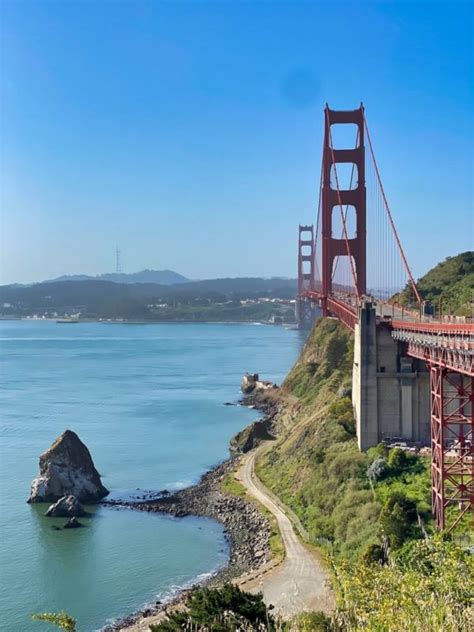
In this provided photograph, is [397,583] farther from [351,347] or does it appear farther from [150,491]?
[351,347]

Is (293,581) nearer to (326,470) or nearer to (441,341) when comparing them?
(326,470)

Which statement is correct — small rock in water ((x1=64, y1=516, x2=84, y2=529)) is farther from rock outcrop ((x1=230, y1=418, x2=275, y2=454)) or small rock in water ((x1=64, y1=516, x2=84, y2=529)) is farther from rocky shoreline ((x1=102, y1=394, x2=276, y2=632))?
rock outcrop ((x1=230, y1=418, x2=275, y2=454))

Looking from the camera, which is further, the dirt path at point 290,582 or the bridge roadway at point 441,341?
the dirt path at point 290,582

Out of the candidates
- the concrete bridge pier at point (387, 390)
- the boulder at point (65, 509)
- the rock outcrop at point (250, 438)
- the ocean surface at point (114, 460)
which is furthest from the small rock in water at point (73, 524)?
the rock outcrop at point (250, 438)

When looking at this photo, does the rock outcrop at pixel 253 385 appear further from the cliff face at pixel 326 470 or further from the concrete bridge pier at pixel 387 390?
the concrete bridge pier at pixel 387 390

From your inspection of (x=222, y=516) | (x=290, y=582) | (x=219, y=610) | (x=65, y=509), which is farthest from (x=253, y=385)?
(x=219, y=610)

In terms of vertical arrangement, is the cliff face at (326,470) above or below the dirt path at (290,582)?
above
